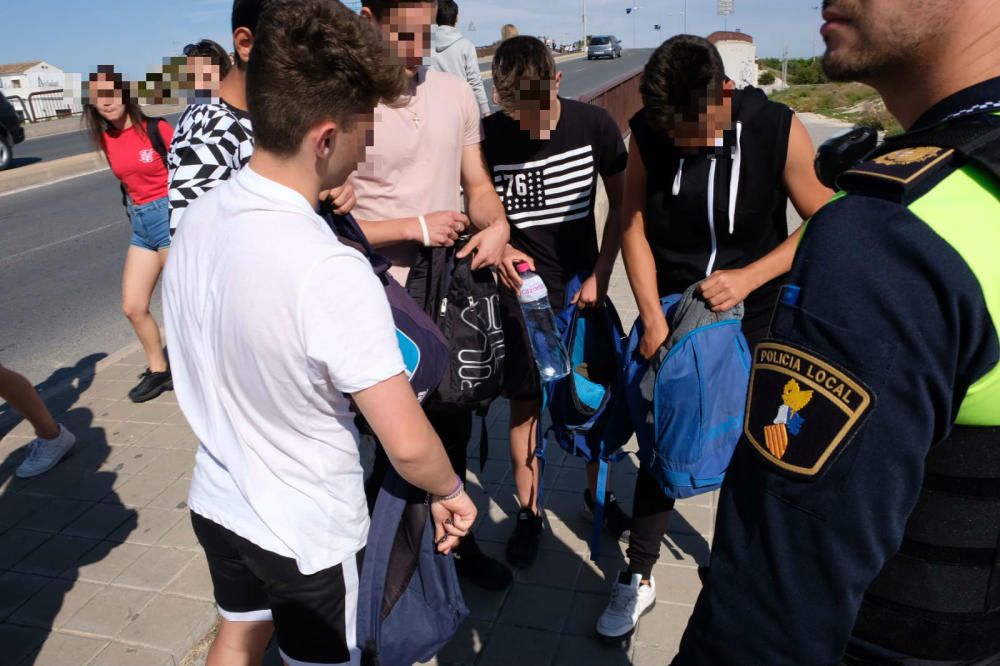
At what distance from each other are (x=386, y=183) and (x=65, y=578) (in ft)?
7.46

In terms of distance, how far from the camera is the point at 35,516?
11.8ft

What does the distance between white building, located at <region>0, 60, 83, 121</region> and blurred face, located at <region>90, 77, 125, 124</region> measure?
182 millimetres

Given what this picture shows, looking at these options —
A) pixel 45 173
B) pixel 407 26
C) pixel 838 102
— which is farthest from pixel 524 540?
pixel 838 102

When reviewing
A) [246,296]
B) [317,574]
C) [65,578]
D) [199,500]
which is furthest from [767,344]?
[65,578]

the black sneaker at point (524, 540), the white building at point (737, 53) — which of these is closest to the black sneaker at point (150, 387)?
the black sneaker at point (524, 540)

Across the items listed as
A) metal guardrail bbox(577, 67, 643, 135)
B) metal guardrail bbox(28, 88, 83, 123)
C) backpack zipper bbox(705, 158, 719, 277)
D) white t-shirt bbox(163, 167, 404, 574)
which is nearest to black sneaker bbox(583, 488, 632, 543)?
backpack zipper bbox(705, 158, 719, 277)

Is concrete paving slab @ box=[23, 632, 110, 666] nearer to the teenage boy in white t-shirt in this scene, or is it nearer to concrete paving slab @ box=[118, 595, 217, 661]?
concrete paving slab @ box=[118, 595, 217, 661]

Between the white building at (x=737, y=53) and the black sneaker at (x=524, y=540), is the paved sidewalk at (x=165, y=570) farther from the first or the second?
the white building at (x=737, y=53)

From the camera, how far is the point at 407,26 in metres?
2.30

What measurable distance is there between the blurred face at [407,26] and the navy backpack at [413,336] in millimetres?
637

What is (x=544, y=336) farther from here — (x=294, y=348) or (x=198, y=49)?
(x=198, y=49)

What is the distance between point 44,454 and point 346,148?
A: 3431 mm

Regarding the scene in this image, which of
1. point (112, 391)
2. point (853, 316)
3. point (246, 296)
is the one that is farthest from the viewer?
point (112, 391)

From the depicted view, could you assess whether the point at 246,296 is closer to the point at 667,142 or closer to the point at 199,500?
the point at 199,500
